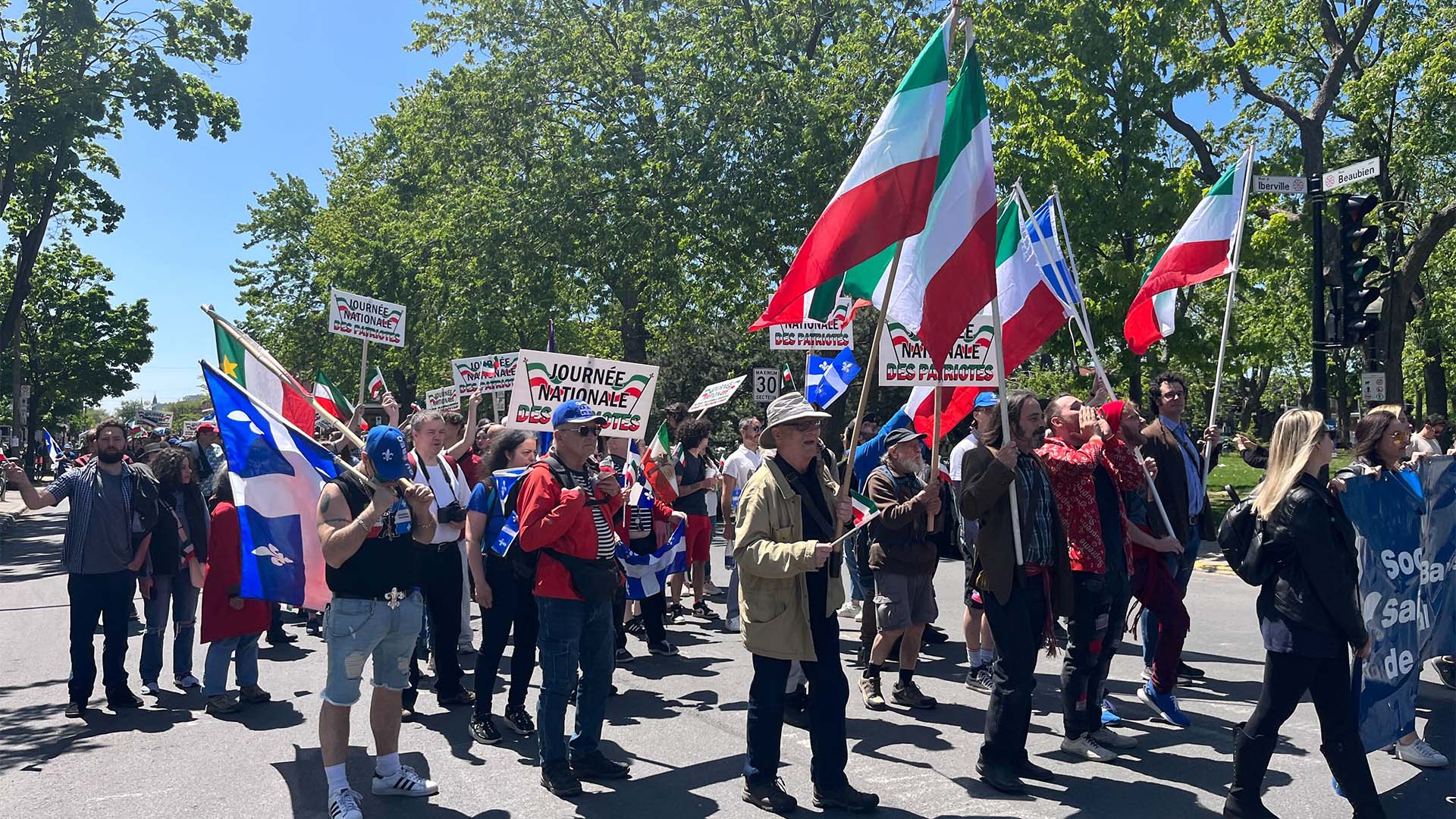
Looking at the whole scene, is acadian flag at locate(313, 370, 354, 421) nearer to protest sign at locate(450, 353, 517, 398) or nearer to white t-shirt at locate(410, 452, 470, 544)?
protest sign at locate(450, 353, 517, 398)

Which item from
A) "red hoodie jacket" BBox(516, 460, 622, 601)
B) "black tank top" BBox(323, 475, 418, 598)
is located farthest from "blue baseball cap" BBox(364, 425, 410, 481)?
"red hoodie jacket" BBox(516, 460, 622, 601)

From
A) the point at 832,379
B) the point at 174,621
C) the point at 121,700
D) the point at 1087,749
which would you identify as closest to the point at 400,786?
the point at 121,700

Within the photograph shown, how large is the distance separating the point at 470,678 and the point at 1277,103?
2008 centimetres

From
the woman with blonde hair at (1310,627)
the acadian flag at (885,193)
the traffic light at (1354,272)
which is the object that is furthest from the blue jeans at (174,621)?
the traffic light at (1354,272)

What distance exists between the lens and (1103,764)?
5.80 m

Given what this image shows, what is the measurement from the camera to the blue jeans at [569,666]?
5480mm

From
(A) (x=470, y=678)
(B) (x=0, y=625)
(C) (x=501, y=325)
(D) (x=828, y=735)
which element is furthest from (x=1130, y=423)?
(C) (x=501, y=325)

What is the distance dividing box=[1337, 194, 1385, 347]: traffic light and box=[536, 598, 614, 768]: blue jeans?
9.75 meters

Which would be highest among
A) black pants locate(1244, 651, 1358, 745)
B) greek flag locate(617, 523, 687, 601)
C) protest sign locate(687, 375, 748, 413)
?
protest sign locate(687, 375, 748, 413)

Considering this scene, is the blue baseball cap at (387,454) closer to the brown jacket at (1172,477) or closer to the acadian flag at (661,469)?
the acadian flag at (661,469)

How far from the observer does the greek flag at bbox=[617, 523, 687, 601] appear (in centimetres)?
805

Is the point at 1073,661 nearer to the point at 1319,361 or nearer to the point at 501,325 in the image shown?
the point at 1319,361

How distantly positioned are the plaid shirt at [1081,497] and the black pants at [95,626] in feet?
19.6

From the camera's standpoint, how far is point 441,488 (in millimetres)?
6645
